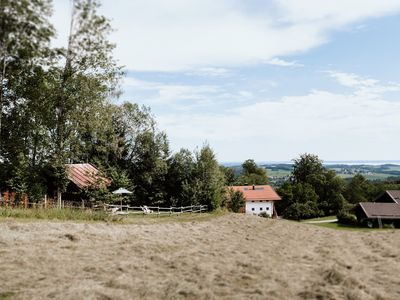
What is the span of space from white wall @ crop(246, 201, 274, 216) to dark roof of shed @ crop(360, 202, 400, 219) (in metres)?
18.6

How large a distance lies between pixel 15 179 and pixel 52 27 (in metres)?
14.7

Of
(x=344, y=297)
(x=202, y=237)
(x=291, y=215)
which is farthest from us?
(x=291, y=215)

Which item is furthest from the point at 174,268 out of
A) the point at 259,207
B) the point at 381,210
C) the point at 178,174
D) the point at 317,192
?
the point at 317,192

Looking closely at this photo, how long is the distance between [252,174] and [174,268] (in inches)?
3500

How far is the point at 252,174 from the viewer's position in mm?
100438

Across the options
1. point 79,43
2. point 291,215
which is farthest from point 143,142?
point 291,215

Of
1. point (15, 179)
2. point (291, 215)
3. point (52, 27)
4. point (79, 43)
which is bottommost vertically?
point (291, 215)

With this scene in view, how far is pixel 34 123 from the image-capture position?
30969 mm

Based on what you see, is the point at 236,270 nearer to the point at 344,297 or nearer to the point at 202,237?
the point at 344,297

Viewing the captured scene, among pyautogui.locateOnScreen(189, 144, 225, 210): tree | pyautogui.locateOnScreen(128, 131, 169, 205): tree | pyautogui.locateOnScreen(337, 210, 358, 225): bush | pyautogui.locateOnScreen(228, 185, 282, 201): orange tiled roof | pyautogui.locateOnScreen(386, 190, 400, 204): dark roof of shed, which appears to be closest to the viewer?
pyautogui.locateOnScreen(189, 144, 225, 210): tree

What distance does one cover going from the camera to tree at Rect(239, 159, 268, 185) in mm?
96306

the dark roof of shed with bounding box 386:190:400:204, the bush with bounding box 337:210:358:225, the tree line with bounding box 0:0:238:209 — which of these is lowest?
the bush with bounding box 337:210:358:225

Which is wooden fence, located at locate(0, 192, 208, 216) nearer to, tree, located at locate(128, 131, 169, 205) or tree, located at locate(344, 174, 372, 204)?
tree, located at locate(128, 131, 169, 205)

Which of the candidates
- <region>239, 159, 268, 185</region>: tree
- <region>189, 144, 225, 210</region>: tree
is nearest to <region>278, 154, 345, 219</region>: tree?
<region>239, 159, 268, 185</region>: tree
